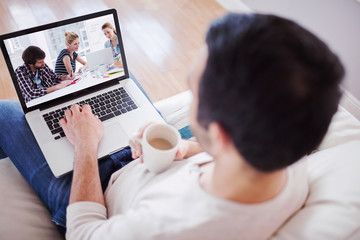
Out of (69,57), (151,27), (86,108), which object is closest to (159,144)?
(86,108)

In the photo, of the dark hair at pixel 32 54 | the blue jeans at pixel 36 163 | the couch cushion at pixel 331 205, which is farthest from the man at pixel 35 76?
the couch cushion at pixel 331 205

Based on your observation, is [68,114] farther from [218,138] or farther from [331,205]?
[331,205]

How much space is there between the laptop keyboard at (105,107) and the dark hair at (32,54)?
19cm

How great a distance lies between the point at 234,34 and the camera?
0.44m

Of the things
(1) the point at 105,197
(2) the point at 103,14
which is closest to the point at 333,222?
(1) the point at 105,197

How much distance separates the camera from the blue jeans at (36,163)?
0.91 meters

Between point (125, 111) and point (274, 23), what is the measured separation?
30.2 inches

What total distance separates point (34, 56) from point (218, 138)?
2.49ft

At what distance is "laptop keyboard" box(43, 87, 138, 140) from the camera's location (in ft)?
3.39

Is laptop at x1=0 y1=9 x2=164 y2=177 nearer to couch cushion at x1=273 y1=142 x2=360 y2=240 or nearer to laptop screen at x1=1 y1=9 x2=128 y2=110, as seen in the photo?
laptop screen at x1=1 y1=9 x2=128 y2=110

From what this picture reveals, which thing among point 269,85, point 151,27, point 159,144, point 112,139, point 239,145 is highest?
point 269,85

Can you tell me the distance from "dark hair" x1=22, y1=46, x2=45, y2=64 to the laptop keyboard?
19cm

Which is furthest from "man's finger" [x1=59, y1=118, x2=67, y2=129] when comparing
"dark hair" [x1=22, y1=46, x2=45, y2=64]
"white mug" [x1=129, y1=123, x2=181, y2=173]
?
"white mug" [x1=129, y1=123, x2=181, y2=173]

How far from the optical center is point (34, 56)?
0.97 metres
